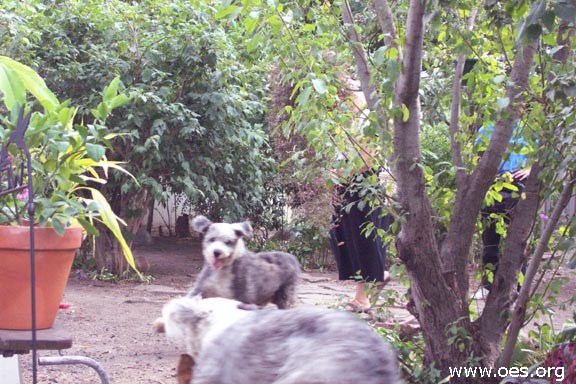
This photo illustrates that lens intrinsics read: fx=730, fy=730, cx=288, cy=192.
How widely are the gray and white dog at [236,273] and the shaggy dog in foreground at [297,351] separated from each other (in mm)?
2405

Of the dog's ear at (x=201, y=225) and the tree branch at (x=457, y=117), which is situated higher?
the tree branch at (x=457, y=117)

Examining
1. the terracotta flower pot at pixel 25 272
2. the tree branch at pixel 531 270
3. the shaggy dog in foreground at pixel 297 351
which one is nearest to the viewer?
the shaggy dog in foreground at pixel 297 351


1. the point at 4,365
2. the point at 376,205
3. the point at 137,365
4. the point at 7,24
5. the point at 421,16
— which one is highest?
the point at 7,24

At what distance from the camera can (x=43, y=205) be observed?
2.59m

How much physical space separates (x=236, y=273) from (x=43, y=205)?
60.4 inches

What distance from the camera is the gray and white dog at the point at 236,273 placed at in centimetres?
387

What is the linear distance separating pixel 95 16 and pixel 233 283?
5.16 meters

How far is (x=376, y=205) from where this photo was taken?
4.00m

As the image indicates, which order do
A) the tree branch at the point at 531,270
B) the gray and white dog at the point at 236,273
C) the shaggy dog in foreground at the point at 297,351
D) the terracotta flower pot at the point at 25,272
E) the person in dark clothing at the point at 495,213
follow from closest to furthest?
the shaggy dog in foreground at the point at 297,351, the terracotta flower pot at the point at 25,272, the tree branch at the point at 531,270, the person in dark clothing at the point at 495,213, the gray and white dog at the point at 236,273

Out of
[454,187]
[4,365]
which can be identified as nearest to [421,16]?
[454,187]

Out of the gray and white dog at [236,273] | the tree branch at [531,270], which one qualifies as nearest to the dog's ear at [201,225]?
the gray and white dog at [236,273]

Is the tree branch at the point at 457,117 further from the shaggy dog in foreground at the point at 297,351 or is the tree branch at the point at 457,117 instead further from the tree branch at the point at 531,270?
the shaggy dog in foreground at the point at 297,351

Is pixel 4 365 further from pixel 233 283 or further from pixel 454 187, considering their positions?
pixel 454 187

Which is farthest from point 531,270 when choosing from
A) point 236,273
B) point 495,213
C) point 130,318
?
point 130,318
